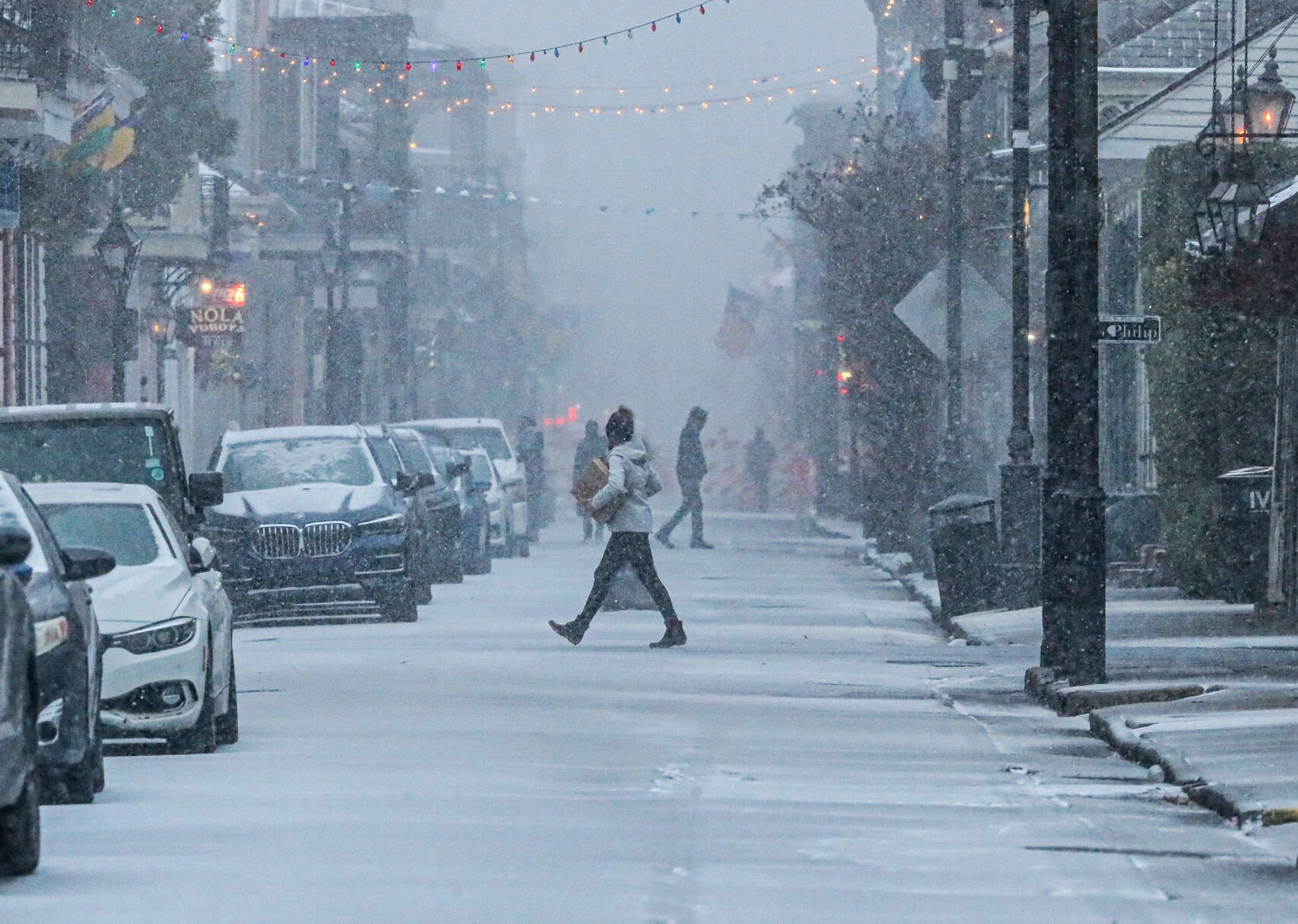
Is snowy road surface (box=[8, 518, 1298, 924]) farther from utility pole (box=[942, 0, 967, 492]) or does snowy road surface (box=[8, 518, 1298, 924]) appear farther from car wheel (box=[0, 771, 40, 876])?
utility pole (box=[942, 0, 967, 492])

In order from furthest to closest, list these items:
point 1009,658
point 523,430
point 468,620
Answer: point 523,430
point 468,620
point 1009,658

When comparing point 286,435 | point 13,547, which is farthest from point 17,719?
point 286,435

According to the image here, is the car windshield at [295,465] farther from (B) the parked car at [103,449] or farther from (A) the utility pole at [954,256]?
(A) the utility pole at [954,256]

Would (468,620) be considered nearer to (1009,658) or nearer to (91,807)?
(1009,658)

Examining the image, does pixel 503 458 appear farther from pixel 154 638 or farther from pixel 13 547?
pixel 13 547

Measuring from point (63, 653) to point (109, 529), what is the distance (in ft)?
13.8

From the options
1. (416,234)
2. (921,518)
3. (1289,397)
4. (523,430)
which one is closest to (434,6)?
(416,234)

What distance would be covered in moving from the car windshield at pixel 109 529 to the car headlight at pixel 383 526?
954 cm

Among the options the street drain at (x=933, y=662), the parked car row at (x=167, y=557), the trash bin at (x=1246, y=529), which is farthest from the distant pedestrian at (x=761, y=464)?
the street drain at (x=933, y=662)

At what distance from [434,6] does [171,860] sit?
451ft

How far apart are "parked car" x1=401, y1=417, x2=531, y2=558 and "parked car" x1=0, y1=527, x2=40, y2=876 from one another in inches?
1125

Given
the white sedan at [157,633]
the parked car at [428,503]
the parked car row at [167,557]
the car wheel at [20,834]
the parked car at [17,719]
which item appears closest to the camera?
the parked car at [17,719]

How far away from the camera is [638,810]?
1110 centimetres

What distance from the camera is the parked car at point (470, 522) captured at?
33.1 meters
